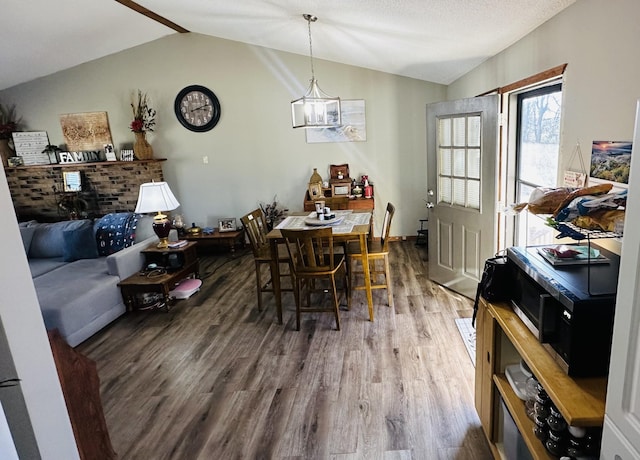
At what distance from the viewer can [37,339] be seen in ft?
2.74

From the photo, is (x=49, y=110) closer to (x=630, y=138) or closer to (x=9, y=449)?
(x=9, y=449)

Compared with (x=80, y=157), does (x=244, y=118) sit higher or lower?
higher

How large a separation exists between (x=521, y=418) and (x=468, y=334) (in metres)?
1.53

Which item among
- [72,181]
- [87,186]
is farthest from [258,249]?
[72,181]

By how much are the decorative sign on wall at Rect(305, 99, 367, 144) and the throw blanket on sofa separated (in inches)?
103

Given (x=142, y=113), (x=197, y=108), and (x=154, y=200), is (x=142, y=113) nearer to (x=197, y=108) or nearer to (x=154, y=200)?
(x=197, y=108)

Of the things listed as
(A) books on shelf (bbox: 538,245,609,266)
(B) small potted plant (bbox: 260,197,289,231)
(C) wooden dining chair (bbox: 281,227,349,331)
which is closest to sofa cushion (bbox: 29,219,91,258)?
(B) small potted plant (bbox: 260,197,289,231)

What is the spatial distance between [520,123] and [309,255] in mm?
2081

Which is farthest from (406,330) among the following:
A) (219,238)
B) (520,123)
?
(219,238)

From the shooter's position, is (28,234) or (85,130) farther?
(85,130)

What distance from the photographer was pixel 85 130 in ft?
18.0

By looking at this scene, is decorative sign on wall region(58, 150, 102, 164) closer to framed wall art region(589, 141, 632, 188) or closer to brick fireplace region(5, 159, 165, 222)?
brick fireplace region(5, 159, 165, 222)

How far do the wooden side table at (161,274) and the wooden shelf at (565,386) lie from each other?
314 centimetres

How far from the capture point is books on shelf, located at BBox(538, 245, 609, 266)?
143cm
